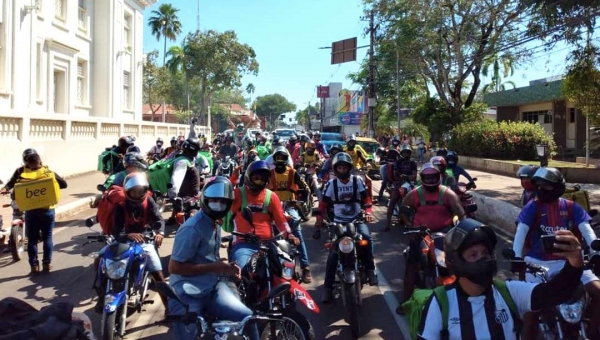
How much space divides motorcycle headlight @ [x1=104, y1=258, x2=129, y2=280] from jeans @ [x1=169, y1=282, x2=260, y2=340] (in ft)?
4.01

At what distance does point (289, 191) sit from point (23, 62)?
1708 cm

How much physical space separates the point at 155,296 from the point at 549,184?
462cm

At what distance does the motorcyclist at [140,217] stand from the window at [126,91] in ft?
94.9

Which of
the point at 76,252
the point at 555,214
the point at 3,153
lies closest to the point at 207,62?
the point at 3,153

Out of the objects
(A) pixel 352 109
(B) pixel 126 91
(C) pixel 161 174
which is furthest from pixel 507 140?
(A) pixel 352 109

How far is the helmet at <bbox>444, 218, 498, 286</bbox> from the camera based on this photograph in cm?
255

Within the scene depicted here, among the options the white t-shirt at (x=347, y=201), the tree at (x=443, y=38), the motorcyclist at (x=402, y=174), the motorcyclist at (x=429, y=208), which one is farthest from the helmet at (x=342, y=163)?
the tree at (x=443, y=38)

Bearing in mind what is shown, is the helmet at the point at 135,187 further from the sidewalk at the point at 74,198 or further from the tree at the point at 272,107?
the tree at the point at 272,107

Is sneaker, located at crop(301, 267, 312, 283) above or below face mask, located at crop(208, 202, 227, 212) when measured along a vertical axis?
below

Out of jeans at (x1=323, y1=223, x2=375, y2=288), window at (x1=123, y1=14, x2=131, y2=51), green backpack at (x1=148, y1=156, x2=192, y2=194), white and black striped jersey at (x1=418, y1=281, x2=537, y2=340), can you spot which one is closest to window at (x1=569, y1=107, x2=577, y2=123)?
window at (x1=123, y1=14, x2=131, y2=51)

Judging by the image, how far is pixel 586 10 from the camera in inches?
547

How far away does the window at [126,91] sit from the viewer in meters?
33.2

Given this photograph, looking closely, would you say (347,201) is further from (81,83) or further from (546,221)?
(81,83)

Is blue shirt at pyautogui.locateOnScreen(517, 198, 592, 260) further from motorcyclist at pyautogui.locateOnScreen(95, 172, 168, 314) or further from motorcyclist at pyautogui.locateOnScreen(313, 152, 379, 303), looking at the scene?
motorcyclist at pyautogui.locateOnScreen(95, 172, 168, 314)
